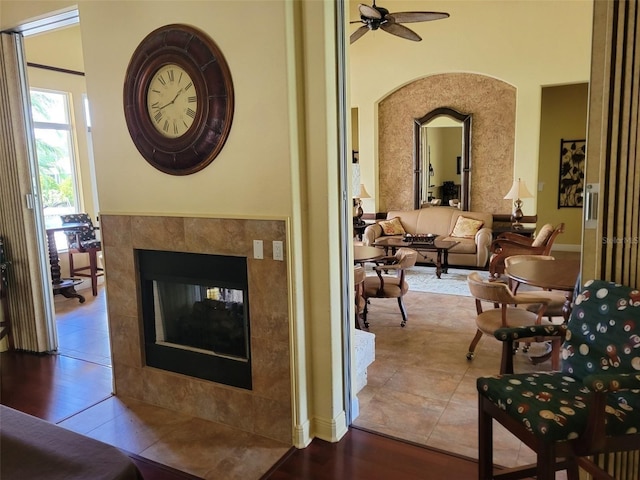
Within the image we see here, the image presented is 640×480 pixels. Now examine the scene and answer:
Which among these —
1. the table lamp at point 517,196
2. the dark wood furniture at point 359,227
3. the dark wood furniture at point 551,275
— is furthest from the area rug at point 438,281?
the dark wood furniture at point 551,275

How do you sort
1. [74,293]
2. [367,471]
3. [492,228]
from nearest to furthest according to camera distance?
[367,471]
[74,293]
[492,228]

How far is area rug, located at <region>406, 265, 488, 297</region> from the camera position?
5.82m

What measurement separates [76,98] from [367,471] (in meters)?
6.36

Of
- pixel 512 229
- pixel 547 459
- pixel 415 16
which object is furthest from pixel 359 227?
pixel 547 459

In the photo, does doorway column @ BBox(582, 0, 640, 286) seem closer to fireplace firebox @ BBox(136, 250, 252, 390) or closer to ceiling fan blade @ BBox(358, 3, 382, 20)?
fireplace firebox @ BBox(136, 250, 252, 390)

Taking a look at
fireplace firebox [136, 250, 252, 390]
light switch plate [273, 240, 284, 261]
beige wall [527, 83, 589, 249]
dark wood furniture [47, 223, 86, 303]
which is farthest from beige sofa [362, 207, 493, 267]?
light switch plate [273, 240, 284, 261]

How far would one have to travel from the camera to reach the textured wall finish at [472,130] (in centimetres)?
736

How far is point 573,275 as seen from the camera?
10.5 ft

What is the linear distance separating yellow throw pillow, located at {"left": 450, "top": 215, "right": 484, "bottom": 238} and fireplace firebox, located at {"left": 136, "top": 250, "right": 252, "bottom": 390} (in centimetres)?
523

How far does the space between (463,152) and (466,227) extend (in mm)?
1414

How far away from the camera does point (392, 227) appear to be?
7.66 m

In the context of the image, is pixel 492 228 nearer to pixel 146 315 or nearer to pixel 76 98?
pixel 146 315

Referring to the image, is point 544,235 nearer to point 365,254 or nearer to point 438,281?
point 438,281

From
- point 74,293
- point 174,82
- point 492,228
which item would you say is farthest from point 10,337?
point 492,228
